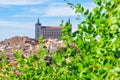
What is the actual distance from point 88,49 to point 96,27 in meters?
0.34

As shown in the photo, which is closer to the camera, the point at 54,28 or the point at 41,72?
the point at 41,72

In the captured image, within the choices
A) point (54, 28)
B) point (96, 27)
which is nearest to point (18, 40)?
point (96, 27)

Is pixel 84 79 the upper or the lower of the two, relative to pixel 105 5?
lower

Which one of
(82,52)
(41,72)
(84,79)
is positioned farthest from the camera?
(41,72)

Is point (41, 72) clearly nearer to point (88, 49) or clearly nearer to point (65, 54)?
point (65, 54)

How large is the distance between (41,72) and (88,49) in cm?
175

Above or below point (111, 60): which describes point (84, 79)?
below

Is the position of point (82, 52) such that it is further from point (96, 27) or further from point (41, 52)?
point (41, 52)

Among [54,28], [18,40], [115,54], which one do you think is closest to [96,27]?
[115,54]

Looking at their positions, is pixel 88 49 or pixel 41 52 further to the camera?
pixel 41 52

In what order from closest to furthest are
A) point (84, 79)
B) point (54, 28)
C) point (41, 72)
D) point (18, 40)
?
point (84, 79), point (41, 72), point (18, 40), point (54, 28)

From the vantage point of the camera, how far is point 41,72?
7.17m

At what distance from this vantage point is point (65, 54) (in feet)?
19.9

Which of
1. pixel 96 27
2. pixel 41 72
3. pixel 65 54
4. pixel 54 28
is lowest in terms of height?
pixel 54 28
